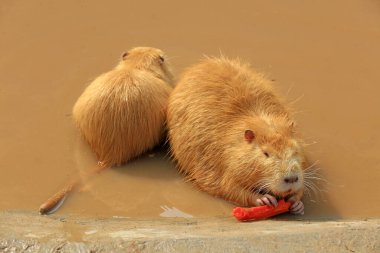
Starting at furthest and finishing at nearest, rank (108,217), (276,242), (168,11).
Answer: (168,11), (108,217), (276,242)

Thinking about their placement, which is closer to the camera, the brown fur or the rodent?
the rodent

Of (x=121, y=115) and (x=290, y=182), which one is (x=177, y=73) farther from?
(x=290, y=182)

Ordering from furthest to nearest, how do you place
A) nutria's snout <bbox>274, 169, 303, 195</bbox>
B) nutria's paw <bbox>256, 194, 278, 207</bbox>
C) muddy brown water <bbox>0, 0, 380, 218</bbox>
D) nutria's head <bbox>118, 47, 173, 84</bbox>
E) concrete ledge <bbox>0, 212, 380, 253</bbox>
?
nutria's head <bbox>118, 47, 173, 84</bbox>, muddy brown water <bbox>0, 0, 380, 218</bbox>, nutria's paw <bbox>256, 194, 278, 207</bbox>, nutria's snout <bbox>274, 169, 303, 195</bbox>, concrete ledge <bbox>0, 212, 380, 253</bbox>

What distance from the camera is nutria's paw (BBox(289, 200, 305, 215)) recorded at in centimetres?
370

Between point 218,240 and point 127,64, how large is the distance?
6.39ft

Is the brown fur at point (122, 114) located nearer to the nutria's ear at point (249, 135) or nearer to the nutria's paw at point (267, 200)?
the nutria's ear at point (249, 135)

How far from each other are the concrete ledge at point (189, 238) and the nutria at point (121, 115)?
88 centimetres

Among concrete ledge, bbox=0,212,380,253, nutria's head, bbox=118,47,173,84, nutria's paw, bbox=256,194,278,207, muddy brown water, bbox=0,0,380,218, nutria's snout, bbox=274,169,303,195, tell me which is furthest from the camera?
nutria's head, bbox=118,47,173,84

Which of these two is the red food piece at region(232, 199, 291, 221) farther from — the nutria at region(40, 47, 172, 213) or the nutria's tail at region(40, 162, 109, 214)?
the nutria's tail at region(40, 162, 109, 214)

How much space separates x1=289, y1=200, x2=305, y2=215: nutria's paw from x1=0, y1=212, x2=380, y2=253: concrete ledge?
1.73 ft

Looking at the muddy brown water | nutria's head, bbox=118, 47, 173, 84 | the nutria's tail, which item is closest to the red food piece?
the muddy brown water

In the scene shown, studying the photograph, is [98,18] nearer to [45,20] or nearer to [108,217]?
[45,20]

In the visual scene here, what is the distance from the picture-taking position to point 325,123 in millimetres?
4504

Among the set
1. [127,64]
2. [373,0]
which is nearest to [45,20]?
[127,64]
